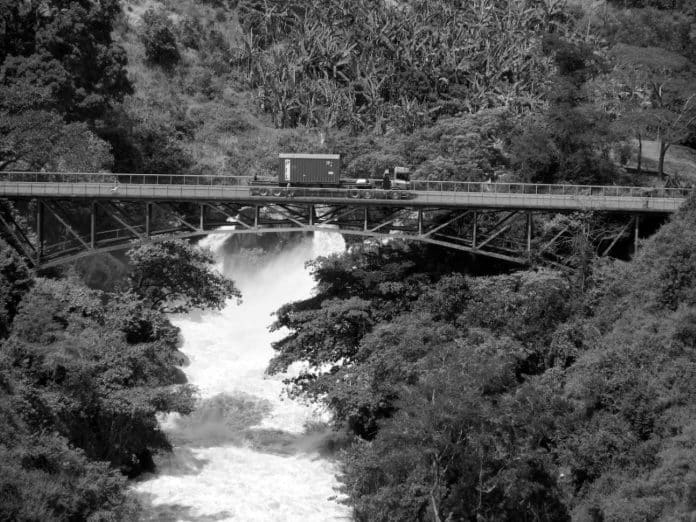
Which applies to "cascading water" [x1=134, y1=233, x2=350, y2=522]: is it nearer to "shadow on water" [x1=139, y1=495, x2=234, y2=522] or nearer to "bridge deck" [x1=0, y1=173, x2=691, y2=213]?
"shadow on water" [x1=139, y1=495, x2=234, y2=522]

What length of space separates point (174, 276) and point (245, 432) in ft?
31.0

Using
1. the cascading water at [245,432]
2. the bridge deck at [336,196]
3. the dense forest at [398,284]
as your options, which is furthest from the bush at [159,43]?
the bridge deck at [336,196]

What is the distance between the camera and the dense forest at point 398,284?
5469 cm

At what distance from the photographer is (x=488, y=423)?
53.7 metres

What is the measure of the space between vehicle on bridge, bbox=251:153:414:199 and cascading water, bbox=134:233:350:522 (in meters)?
11.8

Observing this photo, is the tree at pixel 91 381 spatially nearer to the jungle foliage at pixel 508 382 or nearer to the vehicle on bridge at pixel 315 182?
the jungle foliage at pixel 508 382

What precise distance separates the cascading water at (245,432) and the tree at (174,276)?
20.8 feet

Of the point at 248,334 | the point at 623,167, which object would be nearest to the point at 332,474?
the point at 248,334

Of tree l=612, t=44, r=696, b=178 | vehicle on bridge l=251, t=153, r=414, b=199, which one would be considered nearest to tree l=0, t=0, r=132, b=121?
vehicle on bridge l=251, t=153, r=414, b=199

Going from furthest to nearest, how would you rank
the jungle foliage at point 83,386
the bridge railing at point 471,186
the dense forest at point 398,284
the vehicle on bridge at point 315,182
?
the bridge railing at point 471,186
the vehicle on bridge at point 315,182
the dense forest at point 398,284
the jungle foliage at point 83,386

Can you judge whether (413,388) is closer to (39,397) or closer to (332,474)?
(332,474)

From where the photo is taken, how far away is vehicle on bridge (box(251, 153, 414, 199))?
237 feet

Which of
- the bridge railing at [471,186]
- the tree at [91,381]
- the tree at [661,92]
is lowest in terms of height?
the tree at [91,381]

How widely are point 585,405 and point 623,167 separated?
36.1 m
